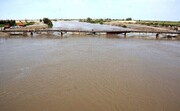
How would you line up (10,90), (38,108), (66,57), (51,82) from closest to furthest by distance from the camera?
(38,108)
(10,90)
(51,82)
(66,57)

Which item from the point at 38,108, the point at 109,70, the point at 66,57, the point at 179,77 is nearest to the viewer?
the point at 38,108

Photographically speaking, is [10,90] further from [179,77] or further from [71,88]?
[179,77]

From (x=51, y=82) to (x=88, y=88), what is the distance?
292 centimetres

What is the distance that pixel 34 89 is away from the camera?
1412 cm

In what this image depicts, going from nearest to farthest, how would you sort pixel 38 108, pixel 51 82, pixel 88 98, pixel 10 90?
pixel 38 108, pixel 88 98, pixel 10 90, pixel 51 82

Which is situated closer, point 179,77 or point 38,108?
point 38,108

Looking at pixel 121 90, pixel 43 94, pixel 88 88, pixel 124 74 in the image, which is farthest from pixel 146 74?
pixel 43 94

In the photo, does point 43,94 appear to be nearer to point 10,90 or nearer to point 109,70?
point 10,90

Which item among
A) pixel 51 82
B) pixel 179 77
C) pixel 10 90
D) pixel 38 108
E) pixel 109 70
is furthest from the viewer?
pixel 109 70

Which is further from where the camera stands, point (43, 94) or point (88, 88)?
point (88, 88)

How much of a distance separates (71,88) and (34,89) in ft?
8.10

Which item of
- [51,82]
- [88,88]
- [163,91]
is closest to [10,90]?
[51,82]

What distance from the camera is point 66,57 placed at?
2475 centimetres

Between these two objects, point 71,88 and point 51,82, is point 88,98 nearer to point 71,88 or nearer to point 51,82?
point 71,88
